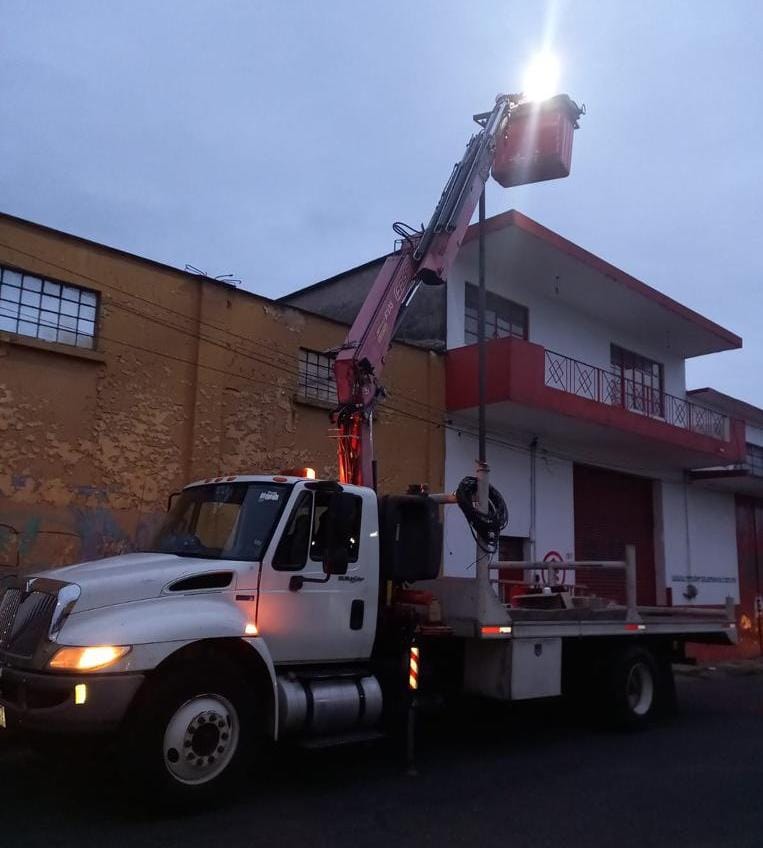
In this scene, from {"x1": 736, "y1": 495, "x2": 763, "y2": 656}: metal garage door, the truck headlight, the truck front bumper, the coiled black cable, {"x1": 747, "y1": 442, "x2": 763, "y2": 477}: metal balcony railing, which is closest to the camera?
the truck front bumper

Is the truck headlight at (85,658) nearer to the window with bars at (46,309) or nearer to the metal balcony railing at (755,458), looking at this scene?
the window with bars at (46,309)

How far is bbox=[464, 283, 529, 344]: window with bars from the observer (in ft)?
55.2


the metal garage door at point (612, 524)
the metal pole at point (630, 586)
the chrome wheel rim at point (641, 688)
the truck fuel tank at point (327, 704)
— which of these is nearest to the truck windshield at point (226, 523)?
the truck fuel tank at point (327, 704)

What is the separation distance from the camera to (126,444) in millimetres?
11156

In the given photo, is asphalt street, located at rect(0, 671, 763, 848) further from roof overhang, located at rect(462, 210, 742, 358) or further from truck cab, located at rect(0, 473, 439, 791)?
roof overhang, located at rect(462, 210, 742, 358)

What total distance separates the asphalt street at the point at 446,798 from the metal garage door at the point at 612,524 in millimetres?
9273

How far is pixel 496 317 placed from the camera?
17.3 meters

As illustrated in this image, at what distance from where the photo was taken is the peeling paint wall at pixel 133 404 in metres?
10.3

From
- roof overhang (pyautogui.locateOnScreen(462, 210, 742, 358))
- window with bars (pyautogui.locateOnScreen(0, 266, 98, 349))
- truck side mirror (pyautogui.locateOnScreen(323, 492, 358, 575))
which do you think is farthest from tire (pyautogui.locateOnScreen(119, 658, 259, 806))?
roof overhang (pyautogui.locateOnScreen(462, 210, 742, 358))

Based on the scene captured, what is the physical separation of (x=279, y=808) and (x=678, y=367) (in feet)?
62.4

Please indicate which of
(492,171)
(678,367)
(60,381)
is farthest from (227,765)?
(678,367)

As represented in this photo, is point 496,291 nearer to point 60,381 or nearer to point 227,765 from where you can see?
point 60,381

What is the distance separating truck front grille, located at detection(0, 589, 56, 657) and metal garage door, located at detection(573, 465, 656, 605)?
538 inches

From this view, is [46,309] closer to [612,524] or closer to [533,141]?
[533,141]
